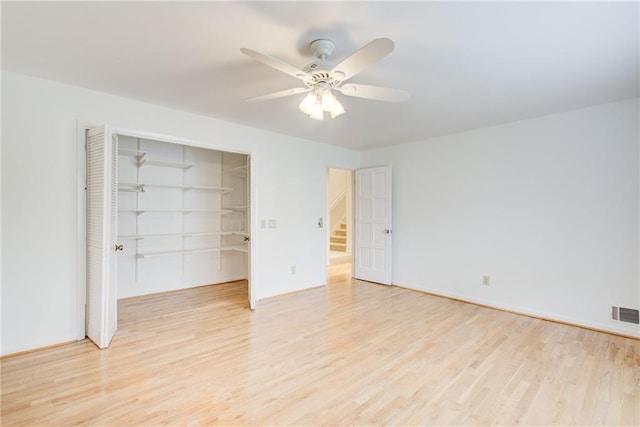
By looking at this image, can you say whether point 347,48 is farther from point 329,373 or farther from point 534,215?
point 534,215

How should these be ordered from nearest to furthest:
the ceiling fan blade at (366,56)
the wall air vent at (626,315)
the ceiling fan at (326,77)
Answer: the ceiling fan blade at (366,56) < the ceiling fan at (326,77) < the wall air vent at (626,315)

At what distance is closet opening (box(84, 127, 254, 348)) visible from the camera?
3.78 metres

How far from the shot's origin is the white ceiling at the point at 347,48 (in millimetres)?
1717

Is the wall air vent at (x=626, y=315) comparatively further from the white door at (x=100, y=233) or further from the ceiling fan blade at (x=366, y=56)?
the white door at (x=100, y=233)

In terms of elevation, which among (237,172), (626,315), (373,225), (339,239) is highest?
(237,172)

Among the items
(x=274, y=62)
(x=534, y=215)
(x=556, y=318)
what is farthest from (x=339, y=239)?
(x=274, y=62)

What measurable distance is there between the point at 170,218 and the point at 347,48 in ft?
11.9

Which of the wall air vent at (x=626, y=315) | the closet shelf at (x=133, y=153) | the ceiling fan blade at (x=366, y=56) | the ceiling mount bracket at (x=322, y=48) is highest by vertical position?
the ceiling mount bracket at (x=322, y=48)

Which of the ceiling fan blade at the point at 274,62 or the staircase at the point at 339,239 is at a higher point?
the ceiling fan blade at the point at 274,62

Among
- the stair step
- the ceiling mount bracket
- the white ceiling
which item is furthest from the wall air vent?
the stair step

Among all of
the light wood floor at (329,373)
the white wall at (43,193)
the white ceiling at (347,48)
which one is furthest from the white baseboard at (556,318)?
the white wall at (43,193)

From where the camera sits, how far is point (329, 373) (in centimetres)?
230

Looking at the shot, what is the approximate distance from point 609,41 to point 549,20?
0.57 meters

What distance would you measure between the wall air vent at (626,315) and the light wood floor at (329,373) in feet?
0.71
